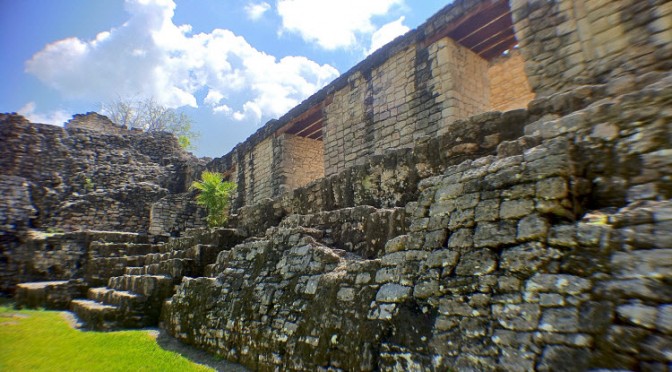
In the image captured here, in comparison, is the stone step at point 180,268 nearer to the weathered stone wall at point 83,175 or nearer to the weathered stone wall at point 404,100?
the weathered stone wall at point 404,100

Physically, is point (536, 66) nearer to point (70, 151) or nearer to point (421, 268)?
point (421, 268)

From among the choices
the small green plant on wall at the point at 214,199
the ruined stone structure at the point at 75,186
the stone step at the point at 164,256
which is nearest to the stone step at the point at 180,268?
the stone step at the point at 164,256

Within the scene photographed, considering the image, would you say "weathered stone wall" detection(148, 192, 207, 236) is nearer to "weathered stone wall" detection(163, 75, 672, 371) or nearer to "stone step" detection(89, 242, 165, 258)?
"stone step" detection(89, 242, 165, 258)

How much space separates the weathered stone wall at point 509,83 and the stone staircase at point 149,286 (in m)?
9.39

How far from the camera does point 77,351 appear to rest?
498 centimetres

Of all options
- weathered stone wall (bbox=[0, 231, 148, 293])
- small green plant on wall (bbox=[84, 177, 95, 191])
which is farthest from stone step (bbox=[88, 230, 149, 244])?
small green plant on wall (bbox=[84, 177, 95, 191])

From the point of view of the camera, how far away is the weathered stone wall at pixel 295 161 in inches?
489

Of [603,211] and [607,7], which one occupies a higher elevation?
[607,7]

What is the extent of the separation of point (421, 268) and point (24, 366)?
4.82 meters

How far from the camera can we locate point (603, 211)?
232 cm

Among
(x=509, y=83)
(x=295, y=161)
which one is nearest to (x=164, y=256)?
(x=295, y=161)

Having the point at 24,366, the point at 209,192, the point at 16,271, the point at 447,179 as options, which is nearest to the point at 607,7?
the point at 447,179

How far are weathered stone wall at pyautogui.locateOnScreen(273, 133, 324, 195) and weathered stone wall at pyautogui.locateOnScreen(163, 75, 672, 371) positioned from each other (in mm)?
8746

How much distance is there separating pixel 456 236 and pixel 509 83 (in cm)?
1106
